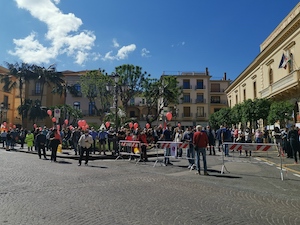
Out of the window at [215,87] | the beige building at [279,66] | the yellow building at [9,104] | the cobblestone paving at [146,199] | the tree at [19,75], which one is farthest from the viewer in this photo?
the window at [215,87]

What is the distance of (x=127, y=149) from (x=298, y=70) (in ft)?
54.6

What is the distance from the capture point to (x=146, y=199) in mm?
6613

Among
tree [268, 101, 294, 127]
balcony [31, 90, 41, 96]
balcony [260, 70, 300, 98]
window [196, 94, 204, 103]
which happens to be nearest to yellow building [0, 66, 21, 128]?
balcony [31, 90, 41, 96]

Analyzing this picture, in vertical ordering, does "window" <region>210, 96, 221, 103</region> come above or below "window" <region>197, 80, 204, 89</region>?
below

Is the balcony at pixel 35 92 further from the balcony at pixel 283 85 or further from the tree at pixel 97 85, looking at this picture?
the balcony at pixel 283 85

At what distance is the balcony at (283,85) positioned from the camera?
24627 millimetres

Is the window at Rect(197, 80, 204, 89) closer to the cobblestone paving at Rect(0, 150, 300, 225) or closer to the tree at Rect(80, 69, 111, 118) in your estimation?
the tree at Rect(80, 69, 111, 118)

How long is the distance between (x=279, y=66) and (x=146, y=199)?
993 inches

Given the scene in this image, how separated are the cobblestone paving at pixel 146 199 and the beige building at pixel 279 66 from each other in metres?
18.8

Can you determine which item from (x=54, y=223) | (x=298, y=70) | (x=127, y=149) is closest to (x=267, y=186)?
(x=54, y=223)

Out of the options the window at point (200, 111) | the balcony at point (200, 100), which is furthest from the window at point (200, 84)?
the window at point (200, 111)

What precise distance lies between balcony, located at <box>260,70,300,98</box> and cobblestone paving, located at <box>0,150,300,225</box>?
17.1 meters

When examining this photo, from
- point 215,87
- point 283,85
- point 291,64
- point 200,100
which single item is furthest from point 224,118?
point 215,87

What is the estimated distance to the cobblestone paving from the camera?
5176 millimetres
